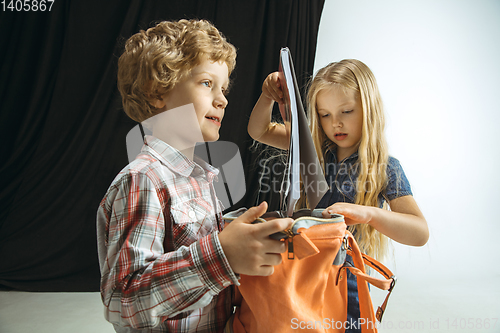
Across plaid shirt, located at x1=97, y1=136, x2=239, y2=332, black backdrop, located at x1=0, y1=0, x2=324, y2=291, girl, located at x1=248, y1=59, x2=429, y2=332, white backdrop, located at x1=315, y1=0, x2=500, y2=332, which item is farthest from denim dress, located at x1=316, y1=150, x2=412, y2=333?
white backdrop, located at x1=315, y1=0, x2=500, y2=332

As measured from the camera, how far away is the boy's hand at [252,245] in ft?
1.40

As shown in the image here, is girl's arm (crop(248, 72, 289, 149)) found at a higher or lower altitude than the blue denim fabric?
higher

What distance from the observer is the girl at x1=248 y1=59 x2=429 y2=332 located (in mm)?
796

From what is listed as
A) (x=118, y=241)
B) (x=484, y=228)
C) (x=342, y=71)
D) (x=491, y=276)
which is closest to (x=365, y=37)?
(x=342, y=71)

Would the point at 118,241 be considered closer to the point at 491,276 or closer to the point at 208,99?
the point at 208,99

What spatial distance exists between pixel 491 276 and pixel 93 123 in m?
2.68

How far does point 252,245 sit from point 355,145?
58 centimetres

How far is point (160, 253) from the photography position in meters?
0.49

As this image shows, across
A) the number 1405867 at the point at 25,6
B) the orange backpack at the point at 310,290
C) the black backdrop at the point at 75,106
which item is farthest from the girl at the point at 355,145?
the number 1405867 at the point at 25,6

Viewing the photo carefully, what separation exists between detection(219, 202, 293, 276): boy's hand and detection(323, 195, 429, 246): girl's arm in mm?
210

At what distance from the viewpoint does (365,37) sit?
2.02m

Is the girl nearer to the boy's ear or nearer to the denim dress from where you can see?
the denim dress

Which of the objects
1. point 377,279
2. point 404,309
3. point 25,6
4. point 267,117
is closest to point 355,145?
point 267,117

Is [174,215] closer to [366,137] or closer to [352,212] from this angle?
[352,212]
